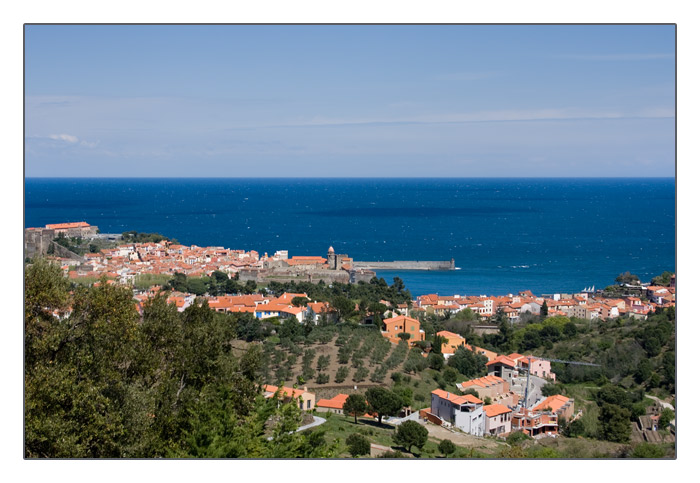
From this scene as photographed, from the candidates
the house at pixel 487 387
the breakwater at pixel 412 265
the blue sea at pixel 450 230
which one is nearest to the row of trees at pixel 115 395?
the house at pixel 487 387

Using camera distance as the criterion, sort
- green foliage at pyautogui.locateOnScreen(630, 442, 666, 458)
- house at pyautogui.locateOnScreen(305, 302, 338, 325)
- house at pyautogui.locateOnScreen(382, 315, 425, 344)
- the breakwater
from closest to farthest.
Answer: green foliage at pyautogui.locateOnScreen(630, 442, 666, 458) → house at pyautogui.locateOnScreen(382, 315, 425, 344) → house at pyautogui.locateOnScreen(305, 302, 338, 325) → the breakwater

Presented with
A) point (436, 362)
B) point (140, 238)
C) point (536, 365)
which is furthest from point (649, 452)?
point (140, 238)

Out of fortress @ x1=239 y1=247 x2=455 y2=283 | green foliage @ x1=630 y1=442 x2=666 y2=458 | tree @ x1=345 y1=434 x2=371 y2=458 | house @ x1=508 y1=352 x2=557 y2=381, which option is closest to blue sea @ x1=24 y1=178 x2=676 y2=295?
fortress @ x1=239 y1=247 x2=455 y2=283

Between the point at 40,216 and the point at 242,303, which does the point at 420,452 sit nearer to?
the point at 242,303

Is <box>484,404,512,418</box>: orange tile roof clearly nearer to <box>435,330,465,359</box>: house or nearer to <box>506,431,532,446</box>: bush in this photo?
<box>506,431,532,446</box>: bush

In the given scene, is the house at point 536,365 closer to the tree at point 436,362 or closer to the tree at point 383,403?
the tree at point 436,362

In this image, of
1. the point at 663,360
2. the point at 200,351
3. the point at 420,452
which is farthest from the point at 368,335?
the point at 200,351

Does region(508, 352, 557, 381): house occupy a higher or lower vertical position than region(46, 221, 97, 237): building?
lower
